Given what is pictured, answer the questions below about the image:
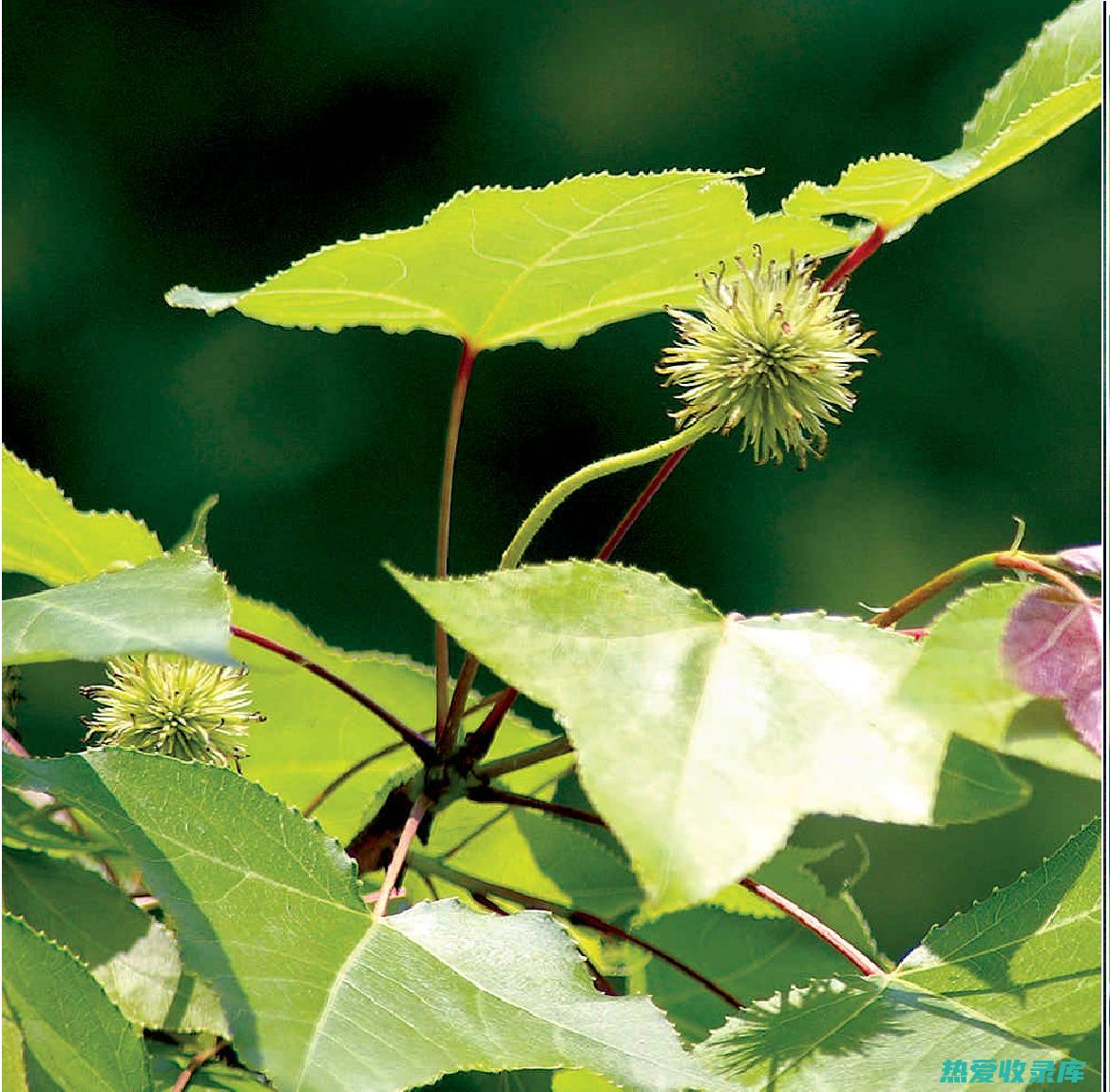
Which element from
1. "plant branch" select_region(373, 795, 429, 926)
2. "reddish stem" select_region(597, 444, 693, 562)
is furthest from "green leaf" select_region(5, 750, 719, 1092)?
"reddish stem" select_region(597, 444, 693, 562)

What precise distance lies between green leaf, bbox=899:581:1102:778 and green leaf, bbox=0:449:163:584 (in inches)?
11.3

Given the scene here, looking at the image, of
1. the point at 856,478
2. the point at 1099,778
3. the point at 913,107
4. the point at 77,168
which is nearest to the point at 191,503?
the point at 77,168

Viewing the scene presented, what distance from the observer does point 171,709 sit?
479 millimetres

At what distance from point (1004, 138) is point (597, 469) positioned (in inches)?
5.8

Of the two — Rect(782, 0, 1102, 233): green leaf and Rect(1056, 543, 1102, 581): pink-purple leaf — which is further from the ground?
Rect(782, 0, 1102, 233): green leaf

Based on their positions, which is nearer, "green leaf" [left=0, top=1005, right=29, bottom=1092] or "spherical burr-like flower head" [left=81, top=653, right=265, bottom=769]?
"green leaf" [left=0, top=1005, right=29, bottom=1092]

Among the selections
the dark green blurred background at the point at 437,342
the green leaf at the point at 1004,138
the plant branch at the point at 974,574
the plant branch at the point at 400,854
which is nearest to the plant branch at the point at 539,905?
the plant branch at the point at 400,854

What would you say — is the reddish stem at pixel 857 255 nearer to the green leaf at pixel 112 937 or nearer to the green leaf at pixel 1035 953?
Answer: the green leaf at pixel 1035 953

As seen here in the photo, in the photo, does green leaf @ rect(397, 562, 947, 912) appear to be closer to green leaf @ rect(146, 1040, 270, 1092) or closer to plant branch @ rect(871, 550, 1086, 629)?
plant branch @ rect(871, 550, 1086, 629)

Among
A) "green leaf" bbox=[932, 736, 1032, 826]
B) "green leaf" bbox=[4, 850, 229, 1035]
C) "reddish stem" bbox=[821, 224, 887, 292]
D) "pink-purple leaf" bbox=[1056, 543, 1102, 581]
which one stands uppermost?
"reddish stem" bbox=[821, 224, 887, 292]

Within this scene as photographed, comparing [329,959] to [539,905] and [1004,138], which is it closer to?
[539,905]

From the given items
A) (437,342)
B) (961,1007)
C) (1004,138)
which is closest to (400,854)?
(961,1007)

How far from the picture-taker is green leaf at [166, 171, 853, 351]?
41 centimetres

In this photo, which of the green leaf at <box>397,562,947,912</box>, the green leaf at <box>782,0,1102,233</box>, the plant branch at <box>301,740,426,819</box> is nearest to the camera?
the green leaf at <box>397,562,947,912</box>
